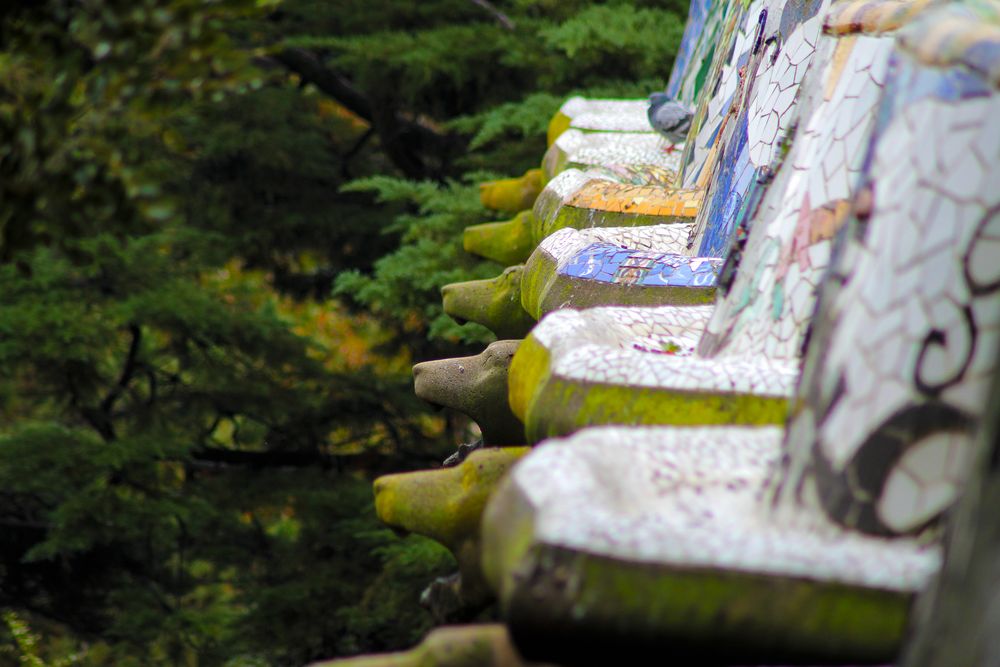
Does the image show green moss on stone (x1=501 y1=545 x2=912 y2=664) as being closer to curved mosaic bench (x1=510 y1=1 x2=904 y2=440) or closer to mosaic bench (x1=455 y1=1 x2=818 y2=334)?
curved mosaic bench (x1=510 y1=1 x2=904 y2=440)

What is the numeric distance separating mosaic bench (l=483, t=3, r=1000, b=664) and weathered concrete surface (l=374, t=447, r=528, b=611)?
0.66 metres

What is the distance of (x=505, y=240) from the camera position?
502 cm

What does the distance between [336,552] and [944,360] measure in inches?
251

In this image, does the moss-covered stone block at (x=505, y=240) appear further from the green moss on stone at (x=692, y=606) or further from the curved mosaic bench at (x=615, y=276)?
the green moss on stone at (x=692, y=606)

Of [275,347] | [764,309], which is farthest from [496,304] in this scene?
[275,347]

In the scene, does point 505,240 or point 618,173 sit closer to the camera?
point 618,173

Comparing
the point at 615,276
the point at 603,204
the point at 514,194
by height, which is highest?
the point at 615,276

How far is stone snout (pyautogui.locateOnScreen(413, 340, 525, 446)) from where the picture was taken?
125 inches

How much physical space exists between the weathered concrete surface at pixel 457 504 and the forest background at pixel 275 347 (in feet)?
11.6

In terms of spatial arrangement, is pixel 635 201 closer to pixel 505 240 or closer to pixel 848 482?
pixel 505 240

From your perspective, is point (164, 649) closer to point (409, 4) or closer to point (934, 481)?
point (409, 4)

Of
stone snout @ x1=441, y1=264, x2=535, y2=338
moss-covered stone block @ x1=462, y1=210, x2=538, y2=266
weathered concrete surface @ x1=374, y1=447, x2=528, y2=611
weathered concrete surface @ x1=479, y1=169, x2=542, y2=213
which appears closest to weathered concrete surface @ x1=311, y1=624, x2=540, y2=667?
weathered concrete surface @ x1=374, y1=447, x2=528, y2=611

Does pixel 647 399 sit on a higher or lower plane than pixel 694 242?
higher

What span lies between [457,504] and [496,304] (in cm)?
155
